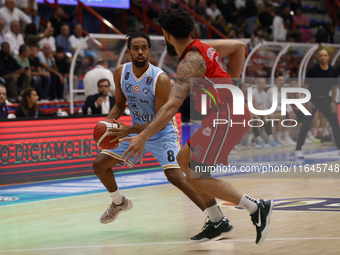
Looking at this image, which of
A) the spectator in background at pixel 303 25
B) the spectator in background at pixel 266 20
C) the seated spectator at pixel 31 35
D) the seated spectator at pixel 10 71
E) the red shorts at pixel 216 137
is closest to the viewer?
the red shorts at pixel 216 137

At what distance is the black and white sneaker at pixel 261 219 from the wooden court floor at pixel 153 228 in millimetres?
159

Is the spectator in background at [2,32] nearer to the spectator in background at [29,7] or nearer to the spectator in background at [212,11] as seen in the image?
the spectator in background at [29,7]

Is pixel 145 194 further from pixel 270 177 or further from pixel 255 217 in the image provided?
pixel 255 217

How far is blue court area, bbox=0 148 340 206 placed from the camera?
891 centimetres

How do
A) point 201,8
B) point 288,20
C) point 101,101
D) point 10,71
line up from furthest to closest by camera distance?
point 288,20 → point 201,8 → point 10,71 → point 101,101

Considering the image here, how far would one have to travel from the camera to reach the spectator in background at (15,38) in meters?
13.5

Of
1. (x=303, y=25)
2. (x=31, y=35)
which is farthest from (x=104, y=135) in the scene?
(x=303, y=25)

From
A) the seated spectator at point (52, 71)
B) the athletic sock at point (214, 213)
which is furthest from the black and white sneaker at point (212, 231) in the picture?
the seated spectator at point (52, 71)

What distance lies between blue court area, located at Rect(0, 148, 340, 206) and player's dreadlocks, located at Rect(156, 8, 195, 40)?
4.38 metres

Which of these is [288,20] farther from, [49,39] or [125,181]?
[125,181]

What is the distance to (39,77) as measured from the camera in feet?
43.5

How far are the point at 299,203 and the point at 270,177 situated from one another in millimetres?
2754

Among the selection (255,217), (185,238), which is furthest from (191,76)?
(185,238)

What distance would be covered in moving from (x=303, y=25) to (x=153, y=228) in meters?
17.5
